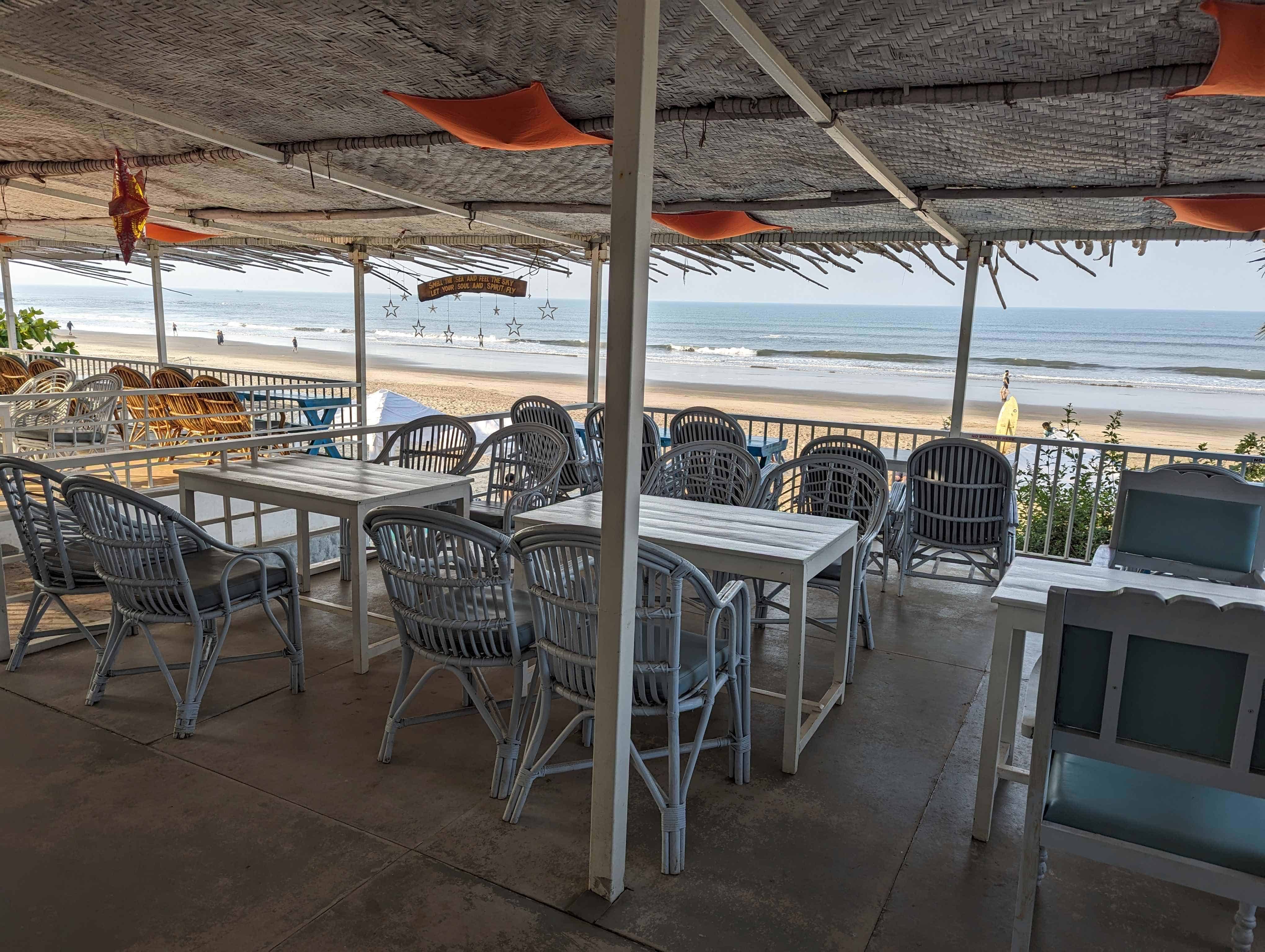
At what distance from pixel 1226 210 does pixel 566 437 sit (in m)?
3.79

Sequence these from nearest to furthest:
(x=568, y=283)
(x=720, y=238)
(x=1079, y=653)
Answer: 1. (x=1079, y=653)
2. (x=720, y=238)
3. (x=568, y=283)

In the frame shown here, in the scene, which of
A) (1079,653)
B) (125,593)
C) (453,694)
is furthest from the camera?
(453,694)

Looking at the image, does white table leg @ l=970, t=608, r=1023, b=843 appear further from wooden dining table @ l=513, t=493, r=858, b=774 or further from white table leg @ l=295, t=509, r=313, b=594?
white table leg @ l=295, t=509, r=313, b=594

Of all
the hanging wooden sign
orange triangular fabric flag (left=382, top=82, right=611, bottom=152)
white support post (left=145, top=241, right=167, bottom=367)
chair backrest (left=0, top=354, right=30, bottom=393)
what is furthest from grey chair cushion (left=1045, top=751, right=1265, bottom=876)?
chair backrest (left=0, top=354, right=30, bottom=393)

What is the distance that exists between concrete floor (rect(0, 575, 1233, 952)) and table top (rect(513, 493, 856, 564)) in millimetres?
741

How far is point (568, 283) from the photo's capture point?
46.3m

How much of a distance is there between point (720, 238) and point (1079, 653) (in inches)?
186

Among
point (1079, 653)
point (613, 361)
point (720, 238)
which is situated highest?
point (720, 238)

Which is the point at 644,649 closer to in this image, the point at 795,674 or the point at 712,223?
the point at 795,674

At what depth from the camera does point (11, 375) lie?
376 inches

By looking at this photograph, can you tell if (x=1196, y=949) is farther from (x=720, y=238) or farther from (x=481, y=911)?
(x=720, y=238)

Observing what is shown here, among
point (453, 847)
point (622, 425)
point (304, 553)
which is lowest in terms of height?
point (453, 847)

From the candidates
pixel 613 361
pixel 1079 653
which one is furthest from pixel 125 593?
pixel 1079 653

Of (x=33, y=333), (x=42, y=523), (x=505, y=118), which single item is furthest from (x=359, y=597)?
(x=33, y=333)
